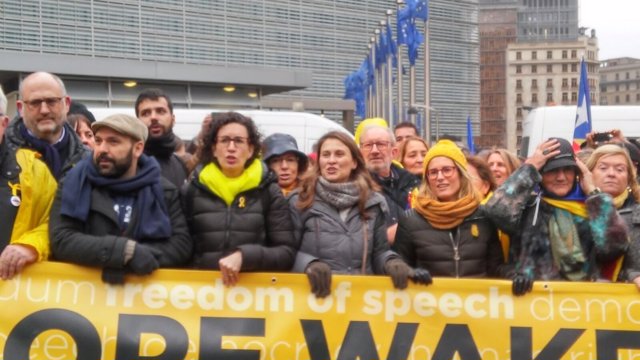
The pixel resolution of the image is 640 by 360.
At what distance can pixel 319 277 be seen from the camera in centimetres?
438

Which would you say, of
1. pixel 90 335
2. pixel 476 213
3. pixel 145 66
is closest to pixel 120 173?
pixel 90 335

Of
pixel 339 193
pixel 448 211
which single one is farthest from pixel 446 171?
pixel 339 193

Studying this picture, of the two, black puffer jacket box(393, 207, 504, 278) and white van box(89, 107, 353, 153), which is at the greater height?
white van box(89, 107, 353, 153)

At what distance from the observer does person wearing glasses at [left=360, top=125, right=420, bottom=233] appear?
19.5ft

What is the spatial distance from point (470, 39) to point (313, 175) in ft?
301

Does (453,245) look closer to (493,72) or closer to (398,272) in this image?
(398,272)

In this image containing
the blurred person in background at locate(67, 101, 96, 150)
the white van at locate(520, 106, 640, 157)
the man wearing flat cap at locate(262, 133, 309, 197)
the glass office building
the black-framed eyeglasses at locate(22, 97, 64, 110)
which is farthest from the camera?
the glass office building

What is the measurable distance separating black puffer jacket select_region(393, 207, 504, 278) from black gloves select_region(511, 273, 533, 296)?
0.75 feet

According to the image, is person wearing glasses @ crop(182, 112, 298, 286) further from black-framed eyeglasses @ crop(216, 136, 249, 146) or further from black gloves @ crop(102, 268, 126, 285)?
black gloves @ crop(102, 268, 126, 285)

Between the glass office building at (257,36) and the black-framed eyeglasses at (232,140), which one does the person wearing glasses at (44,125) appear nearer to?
the black-framed eyeglasses at (232,140)

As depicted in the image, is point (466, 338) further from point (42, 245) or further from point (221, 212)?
point (42, 245)

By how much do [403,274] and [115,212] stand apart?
1447mm

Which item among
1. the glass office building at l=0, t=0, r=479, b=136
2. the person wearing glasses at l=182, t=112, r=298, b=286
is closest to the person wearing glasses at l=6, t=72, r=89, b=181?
the person wearing glasses at l=182, t=112, r=298, b=286

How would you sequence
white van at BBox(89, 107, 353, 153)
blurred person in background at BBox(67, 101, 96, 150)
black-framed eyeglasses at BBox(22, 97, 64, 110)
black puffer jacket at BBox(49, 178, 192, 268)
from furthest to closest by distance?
white van at BBox(89, 107, 353, 153)
blurred person in background at BBox(67, 101, 96, 150)
black-framed eyeglasses at BBox(22, 97, 64, 110)
black puffer jacket at BBox(49, 178, 192, 268)
